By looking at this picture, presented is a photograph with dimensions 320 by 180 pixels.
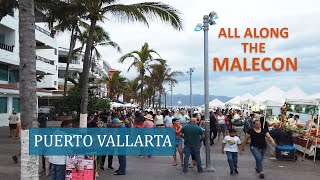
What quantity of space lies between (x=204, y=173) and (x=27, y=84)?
659cm

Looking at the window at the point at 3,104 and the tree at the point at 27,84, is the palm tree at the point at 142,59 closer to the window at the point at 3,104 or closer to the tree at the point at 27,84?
the window at the point at 3,104

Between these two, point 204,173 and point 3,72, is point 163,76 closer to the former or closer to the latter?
point 3,72

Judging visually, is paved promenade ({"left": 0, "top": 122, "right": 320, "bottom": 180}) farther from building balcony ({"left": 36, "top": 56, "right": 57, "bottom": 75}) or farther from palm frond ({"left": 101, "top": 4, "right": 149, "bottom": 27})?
building balcony ({"left": 36, "top": 56, "right": 57, "bottom": 75})

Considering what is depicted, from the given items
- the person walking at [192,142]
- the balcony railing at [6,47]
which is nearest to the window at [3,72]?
the balcony railing at [6,47]

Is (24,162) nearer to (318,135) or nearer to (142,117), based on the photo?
(142,117)

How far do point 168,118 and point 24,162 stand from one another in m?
11.3

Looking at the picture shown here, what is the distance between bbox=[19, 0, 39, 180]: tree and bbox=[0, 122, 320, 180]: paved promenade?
3.68m

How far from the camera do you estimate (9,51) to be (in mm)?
32000

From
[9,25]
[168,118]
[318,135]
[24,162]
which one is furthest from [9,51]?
[24,162]

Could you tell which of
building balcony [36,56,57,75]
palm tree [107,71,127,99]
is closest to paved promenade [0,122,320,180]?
building balcony [36,56,57,75]

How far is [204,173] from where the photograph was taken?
11.9 meters

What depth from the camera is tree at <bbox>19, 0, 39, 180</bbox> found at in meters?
7.07

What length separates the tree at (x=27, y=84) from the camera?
23.2ft

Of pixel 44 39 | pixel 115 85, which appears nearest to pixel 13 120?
pixel 44 39
